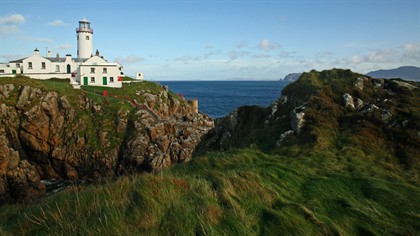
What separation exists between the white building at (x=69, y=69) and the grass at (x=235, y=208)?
65.6 meters

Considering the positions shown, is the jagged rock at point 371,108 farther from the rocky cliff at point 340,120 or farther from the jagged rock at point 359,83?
the jagged rock at point 359,83

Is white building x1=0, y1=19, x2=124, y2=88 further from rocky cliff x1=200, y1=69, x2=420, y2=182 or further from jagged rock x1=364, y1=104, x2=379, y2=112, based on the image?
jagged rock x1=364, y1=104, x2=379, y2=112

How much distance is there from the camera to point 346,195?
380 inches

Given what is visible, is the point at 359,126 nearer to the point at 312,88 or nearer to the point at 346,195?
the point at 312,88

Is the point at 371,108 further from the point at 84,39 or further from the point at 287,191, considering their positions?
the point at 84,39

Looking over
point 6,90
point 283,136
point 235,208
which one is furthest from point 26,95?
point 235,208

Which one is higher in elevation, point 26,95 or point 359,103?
point 359,103

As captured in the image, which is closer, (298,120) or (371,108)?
(298,120)

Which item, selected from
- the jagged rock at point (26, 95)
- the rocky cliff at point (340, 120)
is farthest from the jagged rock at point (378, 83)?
the jagged rock at point (26, 95)

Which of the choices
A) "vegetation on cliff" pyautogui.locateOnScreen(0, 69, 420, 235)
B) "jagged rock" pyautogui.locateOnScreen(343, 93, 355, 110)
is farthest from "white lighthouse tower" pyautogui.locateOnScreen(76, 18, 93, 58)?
"jagged rock" pyautogui.locateOnScreen(343, 93, 355, 110)

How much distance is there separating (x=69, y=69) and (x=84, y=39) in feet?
40.2

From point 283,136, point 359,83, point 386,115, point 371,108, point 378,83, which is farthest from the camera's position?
point 378,83

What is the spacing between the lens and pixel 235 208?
24.1 feet

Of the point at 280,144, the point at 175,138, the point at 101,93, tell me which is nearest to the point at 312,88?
the point at 280,144
